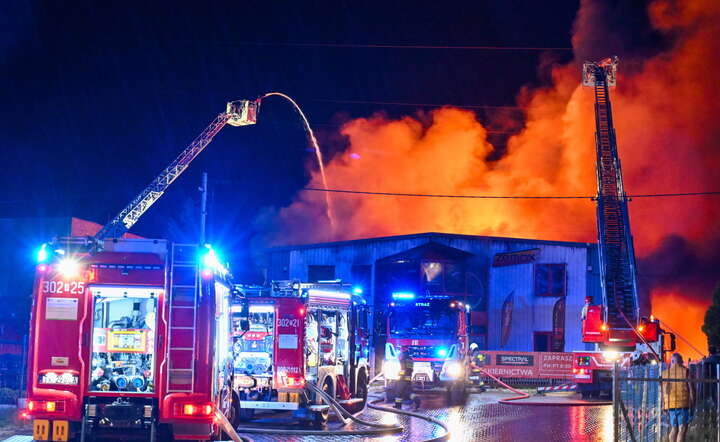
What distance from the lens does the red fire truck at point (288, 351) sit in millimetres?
16906

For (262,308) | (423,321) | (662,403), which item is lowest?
(662,403)

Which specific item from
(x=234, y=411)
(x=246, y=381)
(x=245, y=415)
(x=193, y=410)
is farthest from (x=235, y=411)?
(x=193, y=410)

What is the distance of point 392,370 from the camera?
81.3 ft

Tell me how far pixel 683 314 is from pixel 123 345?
110 feet

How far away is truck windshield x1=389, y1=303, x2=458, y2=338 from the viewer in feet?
82.3

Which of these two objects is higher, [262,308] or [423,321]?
[262,308]

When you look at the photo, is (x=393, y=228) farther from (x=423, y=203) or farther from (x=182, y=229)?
(x=182, y=229)

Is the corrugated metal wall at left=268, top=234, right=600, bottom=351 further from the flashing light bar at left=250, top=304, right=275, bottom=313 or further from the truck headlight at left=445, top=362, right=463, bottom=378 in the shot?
the flashing light bar at left=250, top=304, right=275, bottom=313

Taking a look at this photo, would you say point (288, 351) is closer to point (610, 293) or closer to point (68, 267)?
point (68, 267)

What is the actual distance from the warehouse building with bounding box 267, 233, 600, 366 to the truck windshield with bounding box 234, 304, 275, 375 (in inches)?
800

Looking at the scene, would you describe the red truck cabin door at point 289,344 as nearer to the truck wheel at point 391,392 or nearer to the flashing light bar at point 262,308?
the flashing light bar at point 262,308

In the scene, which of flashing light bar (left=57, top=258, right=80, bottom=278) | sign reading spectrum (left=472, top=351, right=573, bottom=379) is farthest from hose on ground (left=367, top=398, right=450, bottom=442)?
sign reading spectrum (left=472, top=351, right=573, bottom=379)

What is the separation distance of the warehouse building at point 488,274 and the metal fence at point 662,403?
24.7m

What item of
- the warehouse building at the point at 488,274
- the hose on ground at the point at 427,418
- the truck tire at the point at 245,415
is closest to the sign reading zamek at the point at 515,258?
the warehouse building at the point at 488,274
